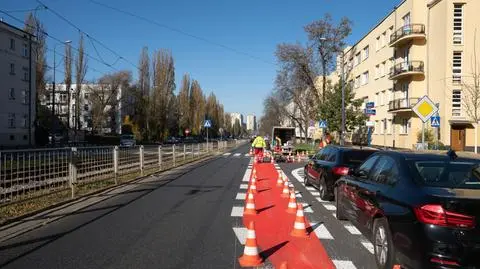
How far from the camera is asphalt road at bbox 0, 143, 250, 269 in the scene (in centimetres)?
598

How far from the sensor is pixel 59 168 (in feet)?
38.6

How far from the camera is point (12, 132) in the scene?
5144 cm

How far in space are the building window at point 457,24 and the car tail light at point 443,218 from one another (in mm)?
39161

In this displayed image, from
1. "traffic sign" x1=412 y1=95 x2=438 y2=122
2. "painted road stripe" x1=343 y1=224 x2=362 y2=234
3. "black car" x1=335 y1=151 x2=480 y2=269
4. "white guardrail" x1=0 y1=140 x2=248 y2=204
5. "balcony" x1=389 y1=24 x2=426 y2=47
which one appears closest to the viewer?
"black car" x1=335 y1=151 x2=480 y2=269

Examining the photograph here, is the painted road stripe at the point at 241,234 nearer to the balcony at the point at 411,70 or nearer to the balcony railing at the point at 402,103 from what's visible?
the balcony railing at the point at 402,103

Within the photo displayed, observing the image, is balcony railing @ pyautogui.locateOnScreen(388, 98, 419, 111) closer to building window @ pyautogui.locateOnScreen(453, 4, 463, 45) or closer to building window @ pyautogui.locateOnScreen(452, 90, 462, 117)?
building window @ pyautogui.locateOnScreen(452, 90, 462, 117)

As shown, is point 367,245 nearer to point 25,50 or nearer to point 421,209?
point 421,209

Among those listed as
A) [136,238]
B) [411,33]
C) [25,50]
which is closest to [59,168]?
[136,238]

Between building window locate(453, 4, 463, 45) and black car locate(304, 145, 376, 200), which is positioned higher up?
building window locate(453, 4, 463, 45)

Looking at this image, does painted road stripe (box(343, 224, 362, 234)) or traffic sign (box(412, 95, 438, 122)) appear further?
traffic sign (box(412, 95, 438, 122))

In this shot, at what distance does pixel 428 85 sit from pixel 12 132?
4197 centimetres

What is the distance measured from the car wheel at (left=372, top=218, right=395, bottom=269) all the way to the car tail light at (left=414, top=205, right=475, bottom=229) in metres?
0.74

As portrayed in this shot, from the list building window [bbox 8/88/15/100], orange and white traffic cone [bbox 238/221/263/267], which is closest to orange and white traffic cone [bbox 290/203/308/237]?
orange and white traffic cone [bbox 238/221/263/267]

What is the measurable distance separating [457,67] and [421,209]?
38908 millimetres
